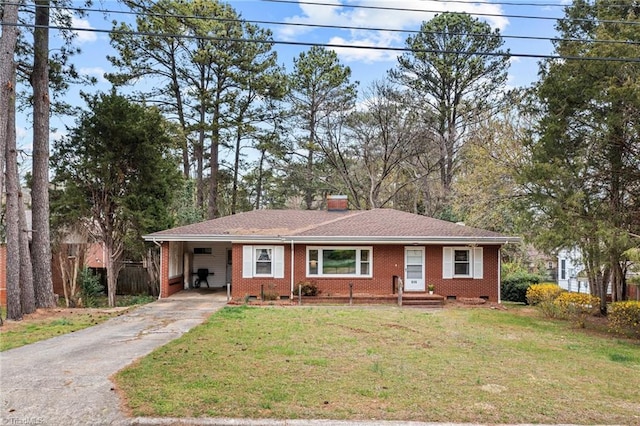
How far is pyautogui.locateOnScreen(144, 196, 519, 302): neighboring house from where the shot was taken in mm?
16500

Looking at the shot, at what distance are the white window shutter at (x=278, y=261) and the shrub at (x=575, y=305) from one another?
917 cm

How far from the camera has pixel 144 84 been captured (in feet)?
86.4

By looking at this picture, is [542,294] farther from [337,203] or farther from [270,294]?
[337,203]

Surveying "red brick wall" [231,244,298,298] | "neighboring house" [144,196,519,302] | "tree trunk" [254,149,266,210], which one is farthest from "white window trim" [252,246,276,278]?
"tree trunk" [254,149,266,210]

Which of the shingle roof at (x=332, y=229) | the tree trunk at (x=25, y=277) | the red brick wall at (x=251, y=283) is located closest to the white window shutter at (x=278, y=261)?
the red brick wall at (x=251, y=283)

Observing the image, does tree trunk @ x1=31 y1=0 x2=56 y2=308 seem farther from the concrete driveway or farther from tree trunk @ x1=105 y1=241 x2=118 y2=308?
the concrete driveway

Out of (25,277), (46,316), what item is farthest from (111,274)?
(46,316)

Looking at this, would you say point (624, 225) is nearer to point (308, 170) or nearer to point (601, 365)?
point (601, 365)

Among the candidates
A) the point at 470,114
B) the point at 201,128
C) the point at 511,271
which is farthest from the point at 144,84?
the point at 511,271

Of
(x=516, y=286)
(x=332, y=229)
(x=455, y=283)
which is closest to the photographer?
(x=455, y=283)

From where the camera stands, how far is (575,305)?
1309 centimetres

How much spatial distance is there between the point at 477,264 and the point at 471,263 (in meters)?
0.23

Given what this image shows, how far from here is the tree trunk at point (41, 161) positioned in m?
13.5

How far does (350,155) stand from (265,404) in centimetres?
2553
